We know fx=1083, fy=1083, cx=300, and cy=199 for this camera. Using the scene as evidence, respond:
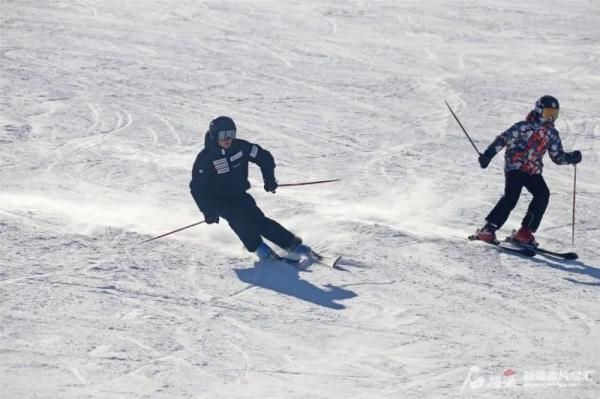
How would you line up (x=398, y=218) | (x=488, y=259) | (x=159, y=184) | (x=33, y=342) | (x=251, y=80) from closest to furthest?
1. (x=33, y=342)
2. (x=488, y=259)
3. (x=398, y=218)
4. (x=159, y=184)
5. (x=251, y=80)

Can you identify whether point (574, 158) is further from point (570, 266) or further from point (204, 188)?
point (204, 188)

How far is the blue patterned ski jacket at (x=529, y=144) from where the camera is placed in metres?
10.4

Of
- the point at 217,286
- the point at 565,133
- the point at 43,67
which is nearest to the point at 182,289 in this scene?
the point at 217,286

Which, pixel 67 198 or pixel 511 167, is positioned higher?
pixel 511 167

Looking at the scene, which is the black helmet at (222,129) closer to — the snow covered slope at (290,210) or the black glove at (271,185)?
the black glove at (271,185)

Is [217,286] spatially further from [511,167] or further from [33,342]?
[511,167]

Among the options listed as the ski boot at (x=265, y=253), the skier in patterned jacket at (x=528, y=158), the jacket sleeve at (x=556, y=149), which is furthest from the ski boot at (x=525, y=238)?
the ski boot at (x=265, y=253)

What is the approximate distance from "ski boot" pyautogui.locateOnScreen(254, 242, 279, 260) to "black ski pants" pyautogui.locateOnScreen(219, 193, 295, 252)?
1.8 inches

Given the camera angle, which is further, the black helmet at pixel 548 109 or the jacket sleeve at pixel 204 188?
the black helmet at pixel 548 109

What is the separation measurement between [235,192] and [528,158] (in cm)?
284

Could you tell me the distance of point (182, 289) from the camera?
9.09 m

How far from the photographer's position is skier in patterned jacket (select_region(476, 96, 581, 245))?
408 inches

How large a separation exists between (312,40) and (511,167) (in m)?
11.2

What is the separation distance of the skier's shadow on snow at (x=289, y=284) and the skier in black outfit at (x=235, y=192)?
251 millimetres
